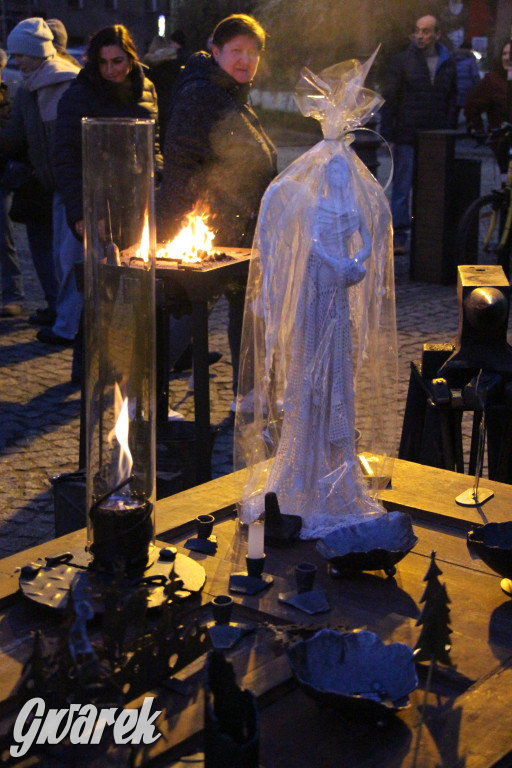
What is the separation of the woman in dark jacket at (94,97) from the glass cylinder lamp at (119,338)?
10.1 feet

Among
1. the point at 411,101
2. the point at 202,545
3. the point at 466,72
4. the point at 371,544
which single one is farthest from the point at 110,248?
the point at 466,72

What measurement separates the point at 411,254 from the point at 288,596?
660cm

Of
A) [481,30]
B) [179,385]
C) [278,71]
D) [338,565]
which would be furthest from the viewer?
[481,30]

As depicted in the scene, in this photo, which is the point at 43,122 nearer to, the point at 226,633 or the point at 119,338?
the point at 119,338

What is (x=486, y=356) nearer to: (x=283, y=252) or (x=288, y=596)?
(x=283, y=252)

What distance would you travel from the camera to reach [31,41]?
246 inches

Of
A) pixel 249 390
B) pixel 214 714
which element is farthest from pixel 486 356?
pixel 214 714

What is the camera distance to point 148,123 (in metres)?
2.29

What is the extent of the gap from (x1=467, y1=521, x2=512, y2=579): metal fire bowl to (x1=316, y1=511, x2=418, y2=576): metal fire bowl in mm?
155

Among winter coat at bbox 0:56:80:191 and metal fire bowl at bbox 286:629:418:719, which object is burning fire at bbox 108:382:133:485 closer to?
metal fire bowl at bbox 286:629:418:719

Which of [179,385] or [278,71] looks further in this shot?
[278,71]

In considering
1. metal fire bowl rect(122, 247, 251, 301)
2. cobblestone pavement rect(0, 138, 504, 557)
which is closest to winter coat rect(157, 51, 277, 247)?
metal fire bowl rect(122, 247, 251, 301)

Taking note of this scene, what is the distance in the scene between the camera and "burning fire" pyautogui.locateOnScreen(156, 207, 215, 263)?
4309 mm

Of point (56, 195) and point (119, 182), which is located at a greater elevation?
point (119, 182)
